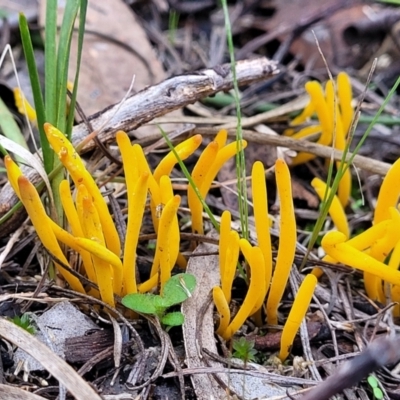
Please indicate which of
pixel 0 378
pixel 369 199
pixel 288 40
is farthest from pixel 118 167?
pixel 288 40

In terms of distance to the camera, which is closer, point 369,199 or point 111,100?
point 369,199

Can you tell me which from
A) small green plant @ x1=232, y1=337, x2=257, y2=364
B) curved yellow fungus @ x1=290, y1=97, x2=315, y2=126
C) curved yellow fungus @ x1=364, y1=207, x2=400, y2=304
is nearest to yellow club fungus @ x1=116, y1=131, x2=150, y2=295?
small green plant @ x1=232, y1=337, x2=257, y2=364

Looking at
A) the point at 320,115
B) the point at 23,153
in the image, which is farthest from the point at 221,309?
the point at 320,115

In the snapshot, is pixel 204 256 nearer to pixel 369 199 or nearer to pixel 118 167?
pixel 118 167

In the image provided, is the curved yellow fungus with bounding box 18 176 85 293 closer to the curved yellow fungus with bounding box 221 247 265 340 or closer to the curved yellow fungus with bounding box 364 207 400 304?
the curved yellow fungus with bounding box 221 247 265 340

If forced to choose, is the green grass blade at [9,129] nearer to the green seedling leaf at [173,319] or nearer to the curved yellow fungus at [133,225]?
the curved yellow fungus at [133,225]

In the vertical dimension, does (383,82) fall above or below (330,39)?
below

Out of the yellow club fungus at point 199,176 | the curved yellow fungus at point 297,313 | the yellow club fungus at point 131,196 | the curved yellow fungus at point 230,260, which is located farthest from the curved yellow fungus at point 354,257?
the yellow club fungus at point 131,196
